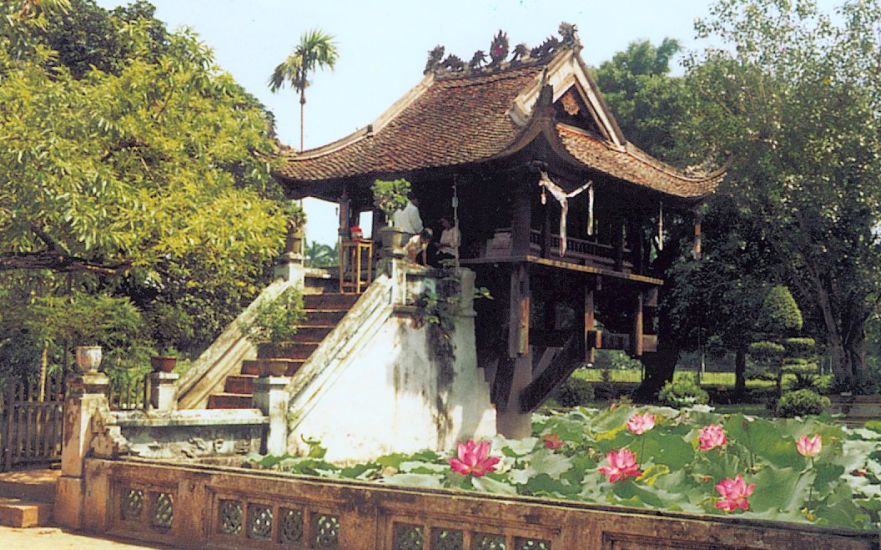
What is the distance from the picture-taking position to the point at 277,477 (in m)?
8.24

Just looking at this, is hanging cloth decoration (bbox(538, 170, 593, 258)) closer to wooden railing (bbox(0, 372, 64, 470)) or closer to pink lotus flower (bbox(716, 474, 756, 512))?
wooden railing (bbox(0, 372, 64, 470))

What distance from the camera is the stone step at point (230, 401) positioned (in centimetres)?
1448

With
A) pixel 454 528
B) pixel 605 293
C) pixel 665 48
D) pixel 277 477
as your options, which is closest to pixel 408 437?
pixel 605 293

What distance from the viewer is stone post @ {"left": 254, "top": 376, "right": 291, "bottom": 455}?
13.1m

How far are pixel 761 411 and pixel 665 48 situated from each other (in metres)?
16.4

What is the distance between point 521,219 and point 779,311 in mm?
14705

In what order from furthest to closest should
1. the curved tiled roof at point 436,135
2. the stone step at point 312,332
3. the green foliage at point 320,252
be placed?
the green foliage at point 320,252, the curved tiled roof at point 436,135, the stone step at point 312,332

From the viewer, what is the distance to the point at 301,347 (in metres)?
15.5

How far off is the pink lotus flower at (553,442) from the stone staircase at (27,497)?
16.2 feet

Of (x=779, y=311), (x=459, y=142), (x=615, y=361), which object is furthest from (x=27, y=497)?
(x=615, y=361)

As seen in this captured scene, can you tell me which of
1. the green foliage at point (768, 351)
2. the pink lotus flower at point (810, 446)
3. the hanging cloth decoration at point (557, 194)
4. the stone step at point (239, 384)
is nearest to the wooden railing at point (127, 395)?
the stone step at point (239, 384)

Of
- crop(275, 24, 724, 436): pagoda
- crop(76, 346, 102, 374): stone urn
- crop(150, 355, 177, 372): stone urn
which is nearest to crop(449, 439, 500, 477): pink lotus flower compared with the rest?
crop(76, 346, 102, 374): stone urn

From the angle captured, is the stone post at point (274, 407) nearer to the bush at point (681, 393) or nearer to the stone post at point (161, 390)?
the stone post at point (161, 390)

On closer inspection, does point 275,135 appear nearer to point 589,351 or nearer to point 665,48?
point 589,351
